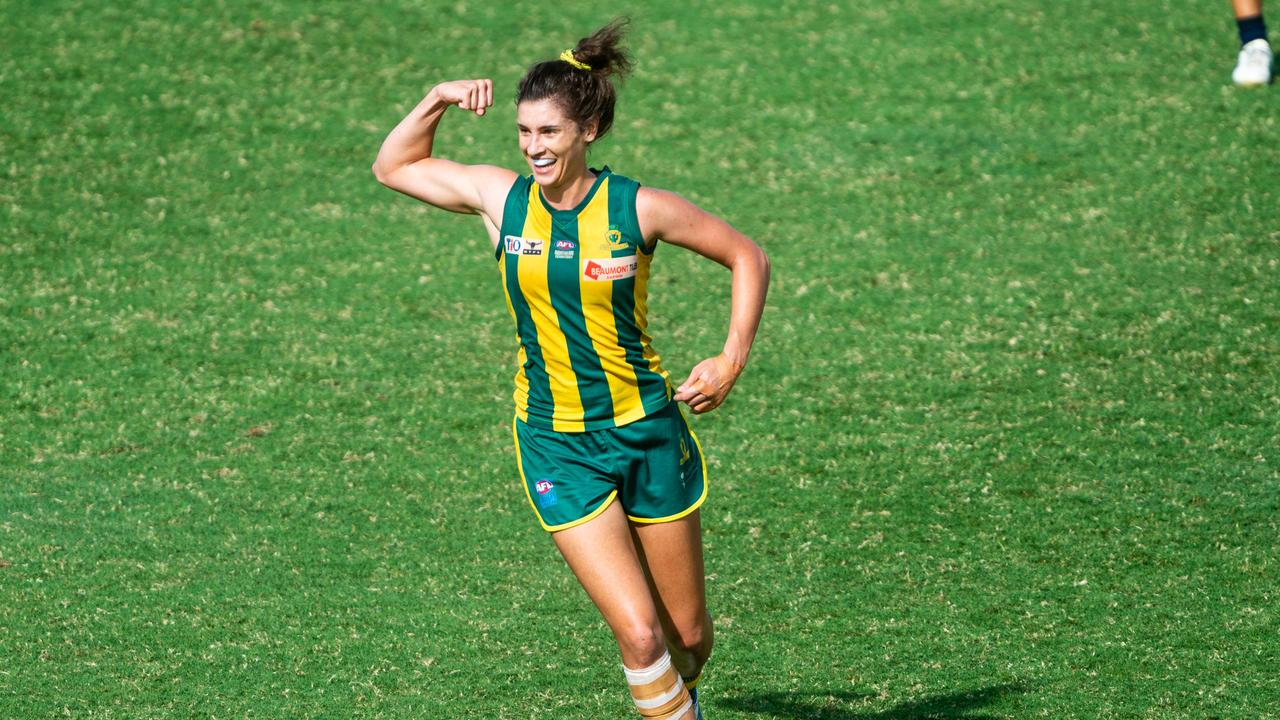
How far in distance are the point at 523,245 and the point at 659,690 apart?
1577 mm

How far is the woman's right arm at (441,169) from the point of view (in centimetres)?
507

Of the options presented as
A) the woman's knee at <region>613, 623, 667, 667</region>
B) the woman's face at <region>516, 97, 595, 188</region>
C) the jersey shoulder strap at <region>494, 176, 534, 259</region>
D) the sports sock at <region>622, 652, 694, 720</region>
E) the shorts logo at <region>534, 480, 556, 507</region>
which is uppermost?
the woman's face at <region>516, 97, 595, 188</region>

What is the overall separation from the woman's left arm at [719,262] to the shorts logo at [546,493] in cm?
56

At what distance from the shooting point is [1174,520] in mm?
7527

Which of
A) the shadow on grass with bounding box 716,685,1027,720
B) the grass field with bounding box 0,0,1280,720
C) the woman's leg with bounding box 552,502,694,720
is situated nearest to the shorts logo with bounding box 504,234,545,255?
the woman's leg with bounding box 552,502,694,720

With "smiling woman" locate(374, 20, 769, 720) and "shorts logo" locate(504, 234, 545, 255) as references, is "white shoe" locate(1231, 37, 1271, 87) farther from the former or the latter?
"shorts logo" locate(504, 234, 545, 255)

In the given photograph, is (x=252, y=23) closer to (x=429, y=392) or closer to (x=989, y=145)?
(x=429, y=392)

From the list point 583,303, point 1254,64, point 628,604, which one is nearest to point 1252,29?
point 1254,64

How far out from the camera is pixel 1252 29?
12547mm

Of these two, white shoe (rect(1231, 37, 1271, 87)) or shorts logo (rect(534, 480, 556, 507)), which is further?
white shoe (rect(1231, 37, 1271, 87))

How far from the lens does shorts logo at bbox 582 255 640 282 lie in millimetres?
4867

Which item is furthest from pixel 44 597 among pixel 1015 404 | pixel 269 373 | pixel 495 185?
pixel 1015 404

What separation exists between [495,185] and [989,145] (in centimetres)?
761

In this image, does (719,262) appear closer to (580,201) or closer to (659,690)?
(580,201)
